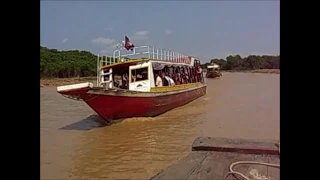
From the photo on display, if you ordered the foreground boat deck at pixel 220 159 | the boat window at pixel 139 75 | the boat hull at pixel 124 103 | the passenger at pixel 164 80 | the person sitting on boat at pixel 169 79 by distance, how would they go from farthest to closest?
the person sitting on boat at pixel 169 79, the passenger at pixel 164 80, the boat window at pixel 139 75, the boat hull at pixel 124 103, the foreground boat deck at pixel 220 159

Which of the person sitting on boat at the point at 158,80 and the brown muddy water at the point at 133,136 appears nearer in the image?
the brown muddy water at the point at 133,136

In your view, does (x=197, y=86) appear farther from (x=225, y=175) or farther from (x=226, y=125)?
(x=225, y=175)

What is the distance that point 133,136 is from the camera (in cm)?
848

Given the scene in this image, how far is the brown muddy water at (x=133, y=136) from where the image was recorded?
593 cm

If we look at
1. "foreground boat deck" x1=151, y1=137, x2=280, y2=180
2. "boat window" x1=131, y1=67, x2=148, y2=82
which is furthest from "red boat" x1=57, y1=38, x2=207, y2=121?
"foreground boat deck" x1=151, y1=137, x2=280, y2=180

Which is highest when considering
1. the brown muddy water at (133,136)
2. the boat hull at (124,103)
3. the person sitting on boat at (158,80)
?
the person sitting on boat at (158,80)

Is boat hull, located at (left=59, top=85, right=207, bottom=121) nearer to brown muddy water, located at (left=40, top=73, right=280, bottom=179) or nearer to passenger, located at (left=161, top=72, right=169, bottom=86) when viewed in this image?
brown muddy water, located at (left=40, top=73, right=280, bottom=179)

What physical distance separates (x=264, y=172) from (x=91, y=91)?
6.78 metres

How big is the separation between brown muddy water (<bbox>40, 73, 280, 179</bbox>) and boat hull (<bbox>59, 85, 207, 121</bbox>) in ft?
0.54

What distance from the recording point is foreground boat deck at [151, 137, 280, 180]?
6.20 ft

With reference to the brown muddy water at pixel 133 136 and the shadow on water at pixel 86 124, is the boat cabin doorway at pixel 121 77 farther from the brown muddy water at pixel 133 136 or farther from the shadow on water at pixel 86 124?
the brown muddy water at pixel 133 136

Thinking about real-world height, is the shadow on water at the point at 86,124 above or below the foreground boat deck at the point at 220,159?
below

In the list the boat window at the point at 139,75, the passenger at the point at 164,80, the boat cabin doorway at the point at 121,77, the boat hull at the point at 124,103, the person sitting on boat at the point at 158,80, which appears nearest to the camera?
the boat hull at the point at 124,103

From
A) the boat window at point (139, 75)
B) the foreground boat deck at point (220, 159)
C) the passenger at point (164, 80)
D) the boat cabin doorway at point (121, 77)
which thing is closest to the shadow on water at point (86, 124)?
the boat cabin doorway at point (121, 77)
